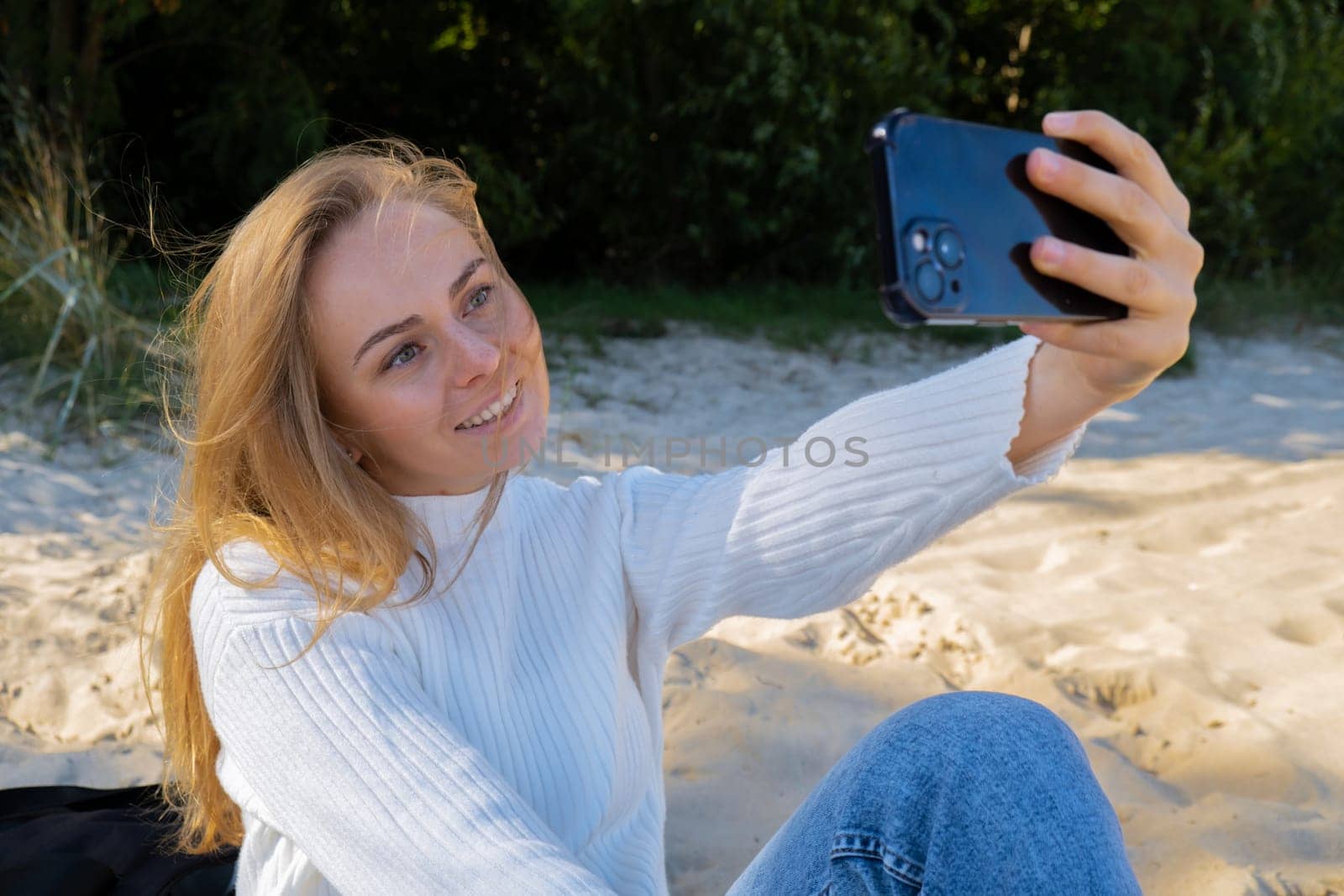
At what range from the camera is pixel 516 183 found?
6.08 metres

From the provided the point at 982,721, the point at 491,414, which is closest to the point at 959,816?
the point at 982,721

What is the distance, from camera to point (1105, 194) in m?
0.96

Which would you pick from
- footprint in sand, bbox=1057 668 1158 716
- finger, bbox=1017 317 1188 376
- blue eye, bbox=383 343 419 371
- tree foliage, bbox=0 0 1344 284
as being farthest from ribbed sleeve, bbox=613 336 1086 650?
tree foliage, bbox=0 0 1344 284

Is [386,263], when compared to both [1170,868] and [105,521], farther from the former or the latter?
[105,521]

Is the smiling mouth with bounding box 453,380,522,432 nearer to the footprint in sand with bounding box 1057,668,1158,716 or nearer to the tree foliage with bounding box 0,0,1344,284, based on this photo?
the footprint in sand with bounding box 1057,668,1158,716

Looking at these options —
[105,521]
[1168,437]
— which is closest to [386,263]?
[105,521]

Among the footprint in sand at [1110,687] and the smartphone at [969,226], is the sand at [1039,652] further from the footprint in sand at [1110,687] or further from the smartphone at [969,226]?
→ the smartphone at [969,226]

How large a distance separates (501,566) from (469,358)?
10.8 inches

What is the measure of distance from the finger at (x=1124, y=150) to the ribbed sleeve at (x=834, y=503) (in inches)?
7.6

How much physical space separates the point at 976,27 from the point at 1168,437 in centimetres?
377

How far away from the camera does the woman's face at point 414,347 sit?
133cm

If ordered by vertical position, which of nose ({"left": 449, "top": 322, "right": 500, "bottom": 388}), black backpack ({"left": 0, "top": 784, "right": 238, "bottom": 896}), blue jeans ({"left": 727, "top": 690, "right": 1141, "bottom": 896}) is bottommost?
black backpack ({"left": 0, "top": 784, "right": 238, "bottom": 896})

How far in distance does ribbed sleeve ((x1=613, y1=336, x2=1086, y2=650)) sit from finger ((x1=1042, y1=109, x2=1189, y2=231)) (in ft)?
0.64

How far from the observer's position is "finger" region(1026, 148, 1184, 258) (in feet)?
3.16
